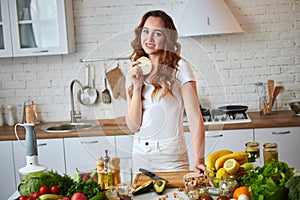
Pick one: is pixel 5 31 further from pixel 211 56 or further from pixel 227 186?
pixel 227 186

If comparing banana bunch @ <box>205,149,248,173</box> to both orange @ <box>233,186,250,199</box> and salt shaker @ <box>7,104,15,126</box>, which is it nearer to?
orange @ <box>233,186,250,199</box>

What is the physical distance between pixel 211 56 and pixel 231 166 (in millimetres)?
2073

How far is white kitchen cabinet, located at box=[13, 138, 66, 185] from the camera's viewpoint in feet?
12.7

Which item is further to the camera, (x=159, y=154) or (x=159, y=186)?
(x=159, y=154)

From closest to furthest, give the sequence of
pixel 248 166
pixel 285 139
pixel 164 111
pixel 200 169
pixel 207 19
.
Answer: pixel 248 166 < pixel 164 111 < pixel 200 169 < pixel 285 139 < pixel 207 19

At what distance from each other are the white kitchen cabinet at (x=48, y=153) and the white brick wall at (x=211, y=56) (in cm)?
40

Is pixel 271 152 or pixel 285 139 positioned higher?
pixel 271 152

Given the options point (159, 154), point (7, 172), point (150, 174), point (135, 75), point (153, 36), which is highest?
point (153, 36)

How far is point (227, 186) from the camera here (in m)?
2.10

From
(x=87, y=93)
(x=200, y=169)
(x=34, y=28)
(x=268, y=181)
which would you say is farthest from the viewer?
(x=87, y=93)

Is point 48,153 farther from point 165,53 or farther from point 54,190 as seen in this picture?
point 165,53

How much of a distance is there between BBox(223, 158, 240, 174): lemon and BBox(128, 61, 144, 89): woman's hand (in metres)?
0.52

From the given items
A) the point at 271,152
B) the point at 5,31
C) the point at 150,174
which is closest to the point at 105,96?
the point at 150,174

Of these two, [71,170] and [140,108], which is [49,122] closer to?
[71,170]
